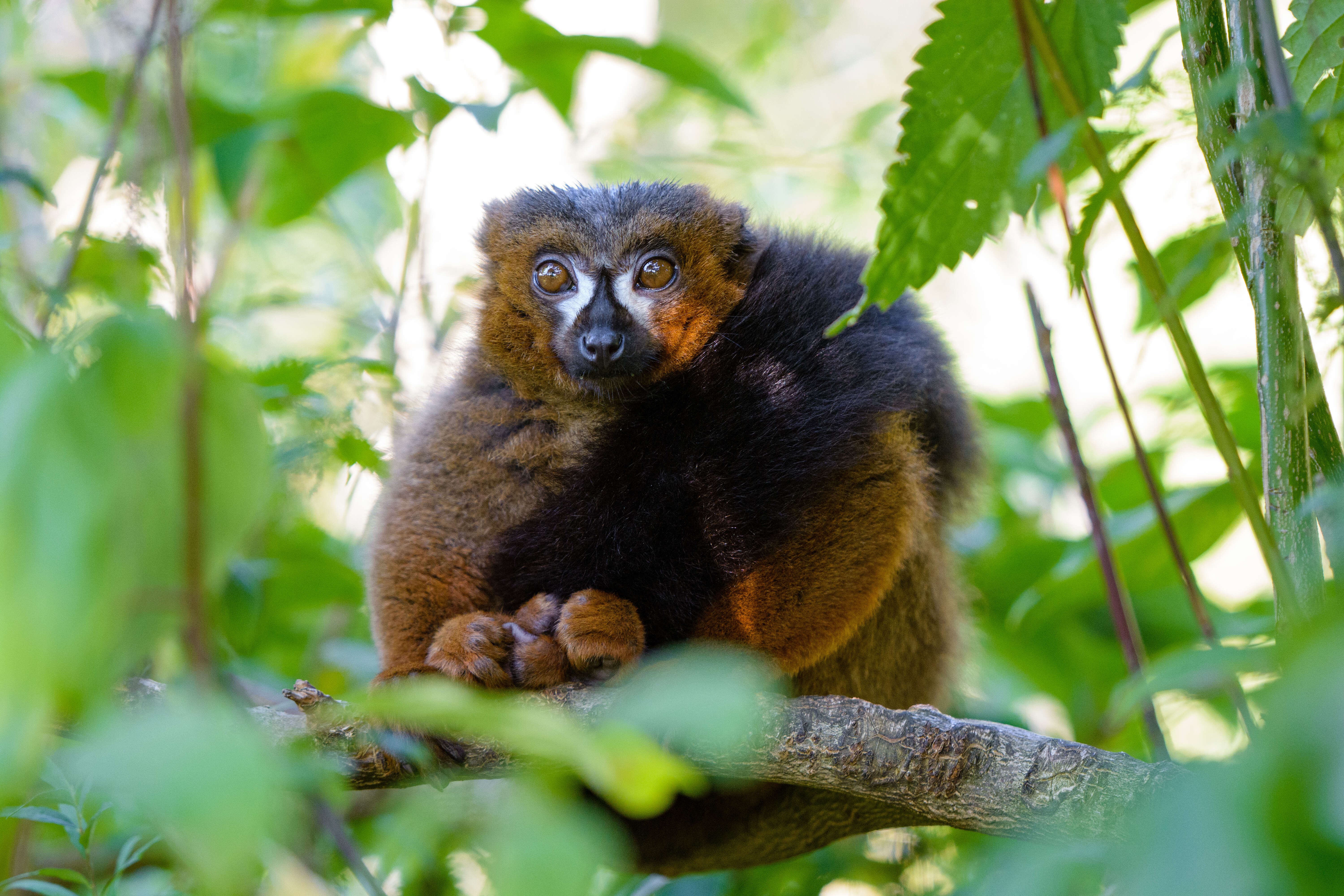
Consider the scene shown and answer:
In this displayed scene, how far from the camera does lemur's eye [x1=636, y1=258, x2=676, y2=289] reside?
2916mm

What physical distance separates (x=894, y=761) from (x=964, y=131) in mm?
1082

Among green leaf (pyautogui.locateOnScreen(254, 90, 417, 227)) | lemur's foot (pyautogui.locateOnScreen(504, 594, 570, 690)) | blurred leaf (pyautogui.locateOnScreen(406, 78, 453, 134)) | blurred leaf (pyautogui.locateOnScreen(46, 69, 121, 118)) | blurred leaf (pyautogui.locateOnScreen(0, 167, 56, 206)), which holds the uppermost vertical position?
blurred leaf (pyautogui.locateOnScreen(46, 69, 121, 118))

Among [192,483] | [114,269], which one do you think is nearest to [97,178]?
[114,269]

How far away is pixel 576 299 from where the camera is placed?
292 cm

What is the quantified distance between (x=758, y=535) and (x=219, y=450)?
137 centimetres

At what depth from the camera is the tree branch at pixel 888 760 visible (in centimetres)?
169

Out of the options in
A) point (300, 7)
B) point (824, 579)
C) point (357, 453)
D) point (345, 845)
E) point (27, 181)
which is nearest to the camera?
point (345, 845)

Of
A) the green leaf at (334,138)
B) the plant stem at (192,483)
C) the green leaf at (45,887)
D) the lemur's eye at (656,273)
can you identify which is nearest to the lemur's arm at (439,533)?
the lemur's eye at (656,273)

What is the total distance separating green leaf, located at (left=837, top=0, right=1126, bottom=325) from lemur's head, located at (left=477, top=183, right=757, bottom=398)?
1.11m

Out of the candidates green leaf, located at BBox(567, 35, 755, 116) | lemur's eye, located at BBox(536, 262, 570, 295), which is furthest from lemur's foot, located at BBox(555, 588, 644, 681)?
green leaf, located at BBox(567, 35, 755, 116)

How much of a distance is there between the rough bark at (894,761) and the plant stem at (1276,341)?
41 centimetres

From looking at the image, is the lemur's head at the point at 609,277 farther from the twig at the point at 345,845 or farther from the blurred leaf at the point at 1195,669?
the blurred leaf at the point at 1195,669

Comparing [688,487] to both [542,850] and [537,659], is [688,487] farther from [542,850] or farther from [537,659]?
[542,850]

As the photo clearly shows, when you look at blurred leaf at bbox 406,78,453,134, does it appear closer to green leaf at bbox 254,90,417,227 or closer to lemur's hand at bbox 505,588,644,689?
green leaf at bbox 254,90,417,227
